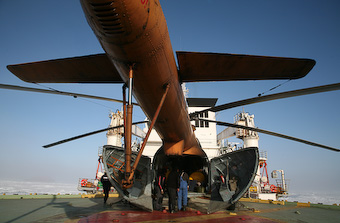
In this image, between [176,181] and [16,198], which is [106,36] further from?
[16,198]

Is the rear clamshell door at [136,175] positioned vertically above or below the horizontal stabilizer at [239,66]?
below

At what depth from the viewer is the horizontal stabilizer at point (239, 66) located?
3.67 meters

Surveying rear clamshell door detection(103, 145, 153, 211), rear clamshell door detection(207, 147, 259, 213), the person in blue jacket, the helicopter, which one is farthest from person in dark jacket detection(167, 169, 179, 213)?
the helicopter

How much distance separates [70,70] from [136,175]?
499cm

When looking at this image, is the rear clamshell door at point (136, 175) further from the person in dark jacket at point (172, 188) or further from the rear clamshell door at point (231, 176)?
the rear clamshell door at point (231, 176)

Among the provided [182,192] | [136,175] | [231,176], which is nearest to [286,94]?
[231,176]

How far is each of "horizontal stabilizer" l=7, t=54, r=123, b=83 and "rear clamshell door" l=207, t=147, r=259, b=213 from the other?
17.8 ft

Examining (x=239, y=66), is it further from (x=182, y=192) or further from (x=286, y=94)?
(x=182, y=192)

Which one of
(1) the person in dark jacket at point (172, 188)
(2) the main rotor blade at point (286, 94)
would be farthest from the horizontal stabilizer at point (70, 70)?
(1) the person in dark jacket at point (172, 188)

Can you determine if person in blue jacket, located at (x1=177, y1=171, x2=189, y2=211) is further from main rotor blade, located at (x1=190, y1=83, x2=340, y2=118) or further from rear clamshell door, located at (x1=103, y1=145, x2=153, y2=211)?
main rotor blade, located at (x1=190, y1=83, x2=340, y2=118)

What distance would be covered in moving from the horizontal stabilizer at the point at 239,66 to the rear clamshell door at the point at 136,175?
4.32 meters

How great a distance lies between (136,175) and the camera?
7.56m

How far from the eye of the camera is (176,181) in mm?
6879

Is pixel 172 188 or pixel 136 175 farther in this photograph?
pixel 136 175
